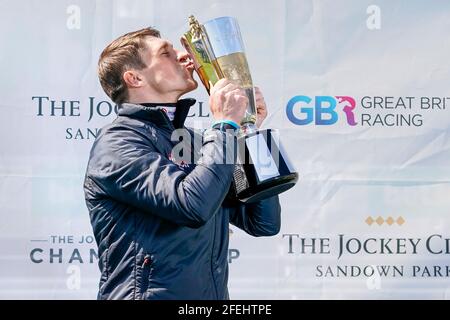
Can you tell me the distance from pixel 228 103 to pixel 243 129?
5.4 inches

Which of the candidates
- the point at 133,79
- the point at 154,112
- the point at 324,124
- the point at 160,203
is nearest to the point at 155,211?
the point at 160,203

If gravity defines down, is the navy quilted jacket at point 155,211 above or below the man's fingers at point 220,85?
below

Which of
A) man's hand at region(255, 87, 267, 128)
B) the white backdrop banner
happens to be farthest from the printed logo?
man's hand at region(255, 87, 267, 128)

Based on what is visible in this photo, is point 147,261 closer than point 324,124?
Yes

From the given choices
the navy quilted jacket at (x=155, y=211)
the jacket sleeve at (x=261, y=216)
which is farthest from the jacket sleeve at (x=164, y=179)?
the jacket sleeve at (x=261, y=216)

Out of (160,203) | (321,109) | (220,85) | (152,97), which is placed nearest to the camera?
(160,203)

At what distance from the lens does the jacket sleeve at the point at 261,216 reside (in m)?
2.14

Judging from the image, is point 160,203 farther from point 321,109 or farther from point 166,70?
point 321,109

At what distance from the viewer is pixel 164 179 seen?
185cm

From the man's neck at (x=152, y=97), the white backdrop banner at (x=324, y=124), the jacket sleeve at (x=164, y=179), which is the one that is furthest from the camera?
the white backdrop banner at (x=324, y=124)

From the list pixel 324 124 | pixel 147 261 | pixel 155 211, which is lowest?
pixel 147 261

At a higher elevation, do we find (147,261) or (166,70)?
(166,70)

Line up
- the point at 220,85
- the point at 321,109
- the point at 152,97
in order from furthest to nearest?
the point at 321,109
the point at 152,97
the point at 220,85

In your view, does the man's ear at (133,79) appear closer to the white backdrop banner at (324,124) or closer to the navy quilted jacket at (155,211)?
the navy quilted jacket at (155,211)
